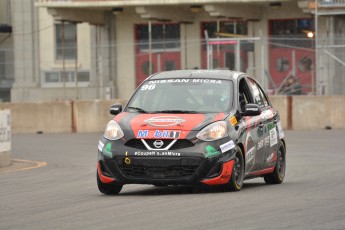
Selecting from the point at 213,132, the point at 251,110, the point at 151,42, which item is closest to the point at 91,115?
the point at 151,42

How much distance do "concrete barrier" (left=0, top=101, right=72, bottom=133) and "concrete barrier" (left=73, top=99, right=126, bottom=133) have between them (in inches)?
10.0

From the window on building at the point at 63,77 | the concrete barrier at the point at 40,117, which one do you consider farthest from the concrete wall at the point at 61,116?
the window on building at the point at 63,77

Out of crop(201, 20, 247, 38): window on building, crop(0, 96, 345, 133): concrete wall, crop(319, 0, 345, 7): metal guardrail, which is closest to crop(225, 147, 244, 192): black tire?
crop(0, 96, 345, 133): concrete wall

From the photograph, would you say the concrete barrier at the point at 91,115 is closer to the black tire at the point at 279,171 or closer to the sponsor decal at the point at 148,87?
the black tire at the point at 279,171

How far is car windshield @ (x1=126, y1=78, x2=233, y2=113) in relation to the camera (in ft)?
46.1

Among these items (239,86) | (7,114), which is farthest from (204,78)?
(7,114)

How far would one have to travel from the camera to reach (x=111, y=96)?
41.7 meters

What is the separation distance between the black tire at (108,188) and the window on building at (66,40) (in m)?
31.9

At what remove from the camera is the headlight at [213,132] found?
13.2m

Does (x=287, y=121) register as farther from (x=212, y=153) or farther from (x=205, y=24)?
(x=212, y=153)

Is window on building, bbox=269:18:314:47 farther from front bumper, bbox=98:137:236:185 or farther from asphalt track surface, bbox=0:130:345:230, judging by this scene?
front bumper, bbox=98:137:236:185

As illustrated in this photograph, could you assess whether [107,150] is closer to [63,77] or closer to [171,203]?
[171,203]

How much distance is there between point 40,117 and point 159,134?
20.6m

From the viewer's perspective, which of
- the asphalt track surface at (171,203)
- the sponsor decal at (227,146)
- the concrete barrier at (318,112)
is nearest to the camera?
the asphalt track surface at (171,203)
